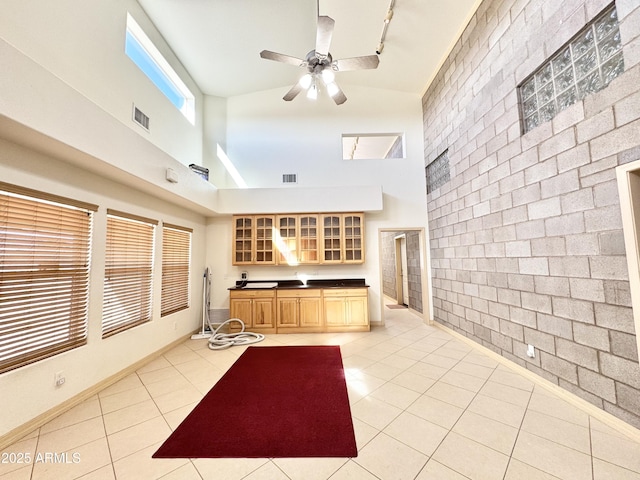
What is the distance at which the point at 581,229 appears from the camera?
2184 mm

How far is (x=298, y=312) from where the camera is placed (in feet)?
15.5

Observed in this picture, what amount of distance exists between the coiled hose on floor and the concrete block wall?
3601 millimetres

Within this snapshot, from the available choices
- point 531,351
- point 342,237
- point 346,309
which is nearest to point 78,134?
point 342,237

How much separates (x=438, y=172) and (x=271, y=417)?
16.1ft

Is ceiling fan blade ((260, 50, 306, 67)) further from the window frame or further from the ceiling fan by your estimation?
the window frame

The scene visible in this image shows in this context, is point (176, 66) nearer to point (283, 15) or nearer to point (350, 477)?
point (283, 15)

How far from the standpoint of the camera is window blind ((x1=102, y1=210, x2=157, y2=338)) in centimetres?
289

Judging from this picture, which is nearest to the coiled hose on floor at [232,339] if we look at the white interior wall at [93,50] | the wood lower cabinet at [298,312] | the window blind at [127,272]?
the wood lower cabinet at [298,312]

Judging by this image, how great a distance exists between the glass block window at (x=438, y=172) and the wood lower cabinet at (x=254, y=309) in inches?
155

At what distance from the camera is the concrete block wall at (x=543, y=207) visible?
75.8 inches

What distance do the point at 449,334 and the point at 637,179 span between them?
3.34m

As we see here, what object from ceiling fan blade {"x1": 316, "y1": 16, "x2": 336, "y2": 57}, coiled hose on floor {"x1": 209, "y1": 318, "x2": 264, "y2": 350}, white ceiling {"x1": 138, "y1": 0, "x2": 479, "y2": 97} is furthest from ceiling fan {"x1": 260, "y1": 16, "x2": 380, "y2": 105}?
coiled hose on floor {"x1": 209, "y1": 318, "x2": 264, "y2": 350}

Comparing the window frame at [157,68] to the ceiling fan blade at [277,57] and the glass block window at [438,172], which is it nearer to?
the ceiling fan blade at [277,57]

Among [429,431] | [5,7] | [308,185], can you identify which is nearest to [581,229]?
[429,431]
